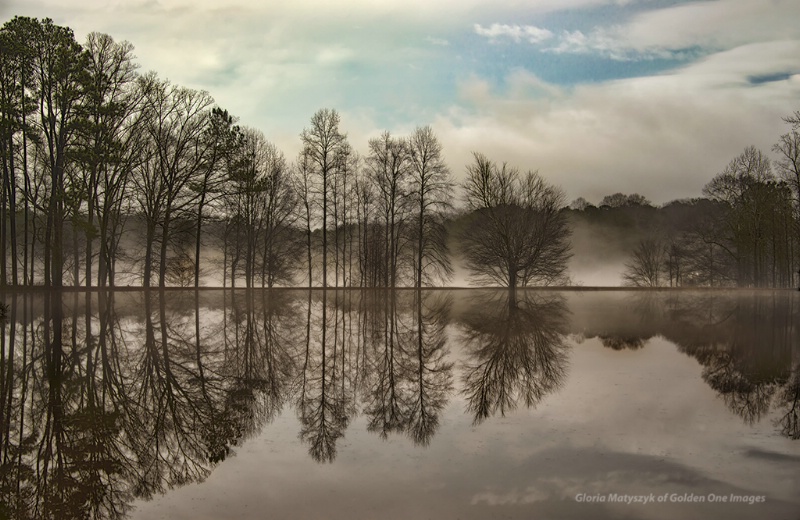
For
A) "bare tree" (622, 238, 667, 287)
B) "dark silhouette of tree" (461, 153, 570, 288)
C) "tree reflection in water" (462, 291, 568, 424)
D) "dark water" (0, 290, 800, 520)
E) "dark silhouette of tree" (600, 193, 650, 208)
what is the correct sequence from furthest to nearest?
1. "dark silhouette of tree" (600, 193, 650, 208)
2. "bare tree" (622, 238, 667, 287)
3. "dark silhouette of tree" (461, 153, 570, 288)
4. "tree reflection in water" (462, 291, 568, 424)
5. "dark water" (0, 290, 800, 520)

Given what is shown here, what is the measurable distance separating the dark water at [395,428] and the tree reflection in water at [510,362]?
7 cm

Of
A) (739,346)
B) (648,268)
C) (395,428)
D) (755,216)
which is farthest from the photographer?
(648,268)

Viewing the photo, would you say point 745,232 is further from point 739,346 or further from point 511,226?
point 739,346

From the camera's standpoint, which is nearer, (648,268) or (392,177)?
(392,177)

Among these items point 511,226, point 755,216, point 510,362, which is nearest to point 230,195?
point 511,226

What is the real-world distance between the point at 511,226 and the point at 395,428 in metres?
38.4

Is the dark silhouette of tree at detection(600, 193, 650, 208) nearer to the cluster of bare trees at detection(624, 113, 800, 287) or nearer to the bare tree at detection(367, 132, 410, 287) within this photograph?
the cluster of bare trees at detection(624, 113, 800, 287)

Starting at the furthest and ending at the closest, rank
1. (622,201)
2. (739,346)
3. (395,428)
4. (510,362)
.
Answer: (622,201), (739,346), (510,362), (395,428)

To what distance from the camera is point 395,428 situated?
768 centimetres

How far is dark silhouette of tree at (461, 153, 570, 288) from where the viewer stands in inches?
1772

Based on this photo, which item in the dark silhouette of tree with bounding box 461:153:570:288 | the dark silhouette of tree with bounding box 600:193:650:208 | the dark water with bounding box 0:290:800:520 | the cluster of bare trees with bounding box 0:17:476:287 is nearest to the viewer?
the dark water with bounding box 0:290:800:520

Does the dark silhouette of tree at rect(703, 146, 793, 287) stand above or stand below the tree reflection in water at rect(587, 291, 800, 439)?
above

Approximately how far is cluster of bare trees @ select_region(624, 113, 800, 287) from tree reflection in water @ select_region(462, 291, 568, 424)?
122 ft

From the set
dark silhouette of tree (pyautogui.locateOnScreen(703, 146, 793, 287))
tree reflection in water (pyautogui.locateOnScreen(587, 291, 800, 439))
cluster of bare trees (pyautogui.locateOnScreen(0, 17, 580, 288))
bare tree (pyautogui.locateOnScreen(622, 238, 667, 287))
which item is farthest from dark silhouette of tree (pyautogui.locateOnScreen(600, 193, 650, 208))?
tree reflection in water (pyautogui.locateOnScreen(587, 291, 800, 439))
